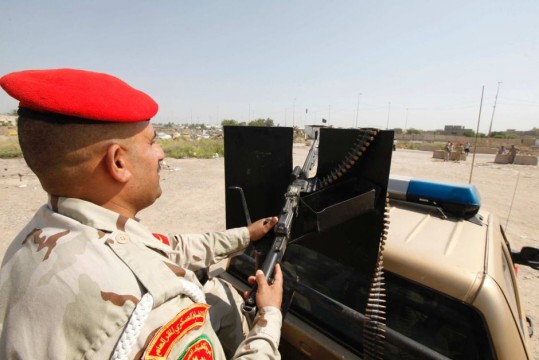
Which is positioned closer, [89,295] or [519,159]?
[89,295]

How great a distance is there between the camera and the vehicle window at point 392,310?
5.07 ft

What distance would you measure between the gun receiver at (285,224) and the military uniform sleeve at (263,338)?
0.06m

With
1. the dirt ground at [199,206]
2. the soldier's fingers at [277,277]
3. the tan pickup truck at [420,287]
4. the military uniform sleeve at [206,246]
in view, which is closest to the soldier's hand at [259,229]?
the military uniform sleeve at [206,246]

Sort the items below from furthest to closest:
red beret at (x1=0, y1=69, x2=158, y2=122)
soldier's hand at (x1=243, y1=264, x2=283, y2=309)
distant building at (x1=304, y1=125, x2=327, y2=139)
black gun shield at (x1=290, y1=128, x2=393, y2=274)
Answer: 1. distant building at (x1=304, y1=125, x2=327, y2=139)
2. black gun shield at (x1=290, y1=128, x2=393, y2=274)
3. soldier's hand at (x1=243, y1=264, x2=283, y2=309)
4. red beret at (x1=0, y1=69, x2=158, y2=122)

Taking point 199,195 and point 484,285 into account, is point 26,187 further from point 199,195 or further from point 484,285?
point 484,285

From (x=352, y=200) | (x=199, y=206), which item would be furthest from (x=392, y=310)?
(x=199, y=206)

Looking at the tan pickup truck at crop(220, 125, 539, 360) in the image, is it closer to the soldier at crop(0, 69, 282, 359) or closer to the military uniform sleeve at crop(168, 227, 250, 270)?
the military uniform sleeve at crop(168, 227, 250, 270)

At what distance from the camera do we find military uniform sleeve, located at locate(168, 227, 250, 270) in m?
2.02

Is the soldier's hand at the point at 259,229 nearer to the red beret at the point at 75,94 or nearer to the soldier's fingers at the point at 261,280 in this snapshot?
the soldier's fingers at the point at 261,280

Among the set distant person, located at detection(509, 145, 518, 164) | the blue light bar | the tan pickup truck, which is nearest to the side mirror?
the tan pickup truck

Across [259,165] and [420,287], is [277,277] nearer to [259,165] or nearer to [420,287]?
[420,287]

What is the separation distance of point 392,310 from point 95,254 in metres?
1.71

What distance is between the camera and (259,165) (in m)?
2.38

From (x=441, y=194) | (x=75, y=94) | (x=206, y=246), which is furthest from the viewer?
(x=441, y=194)
